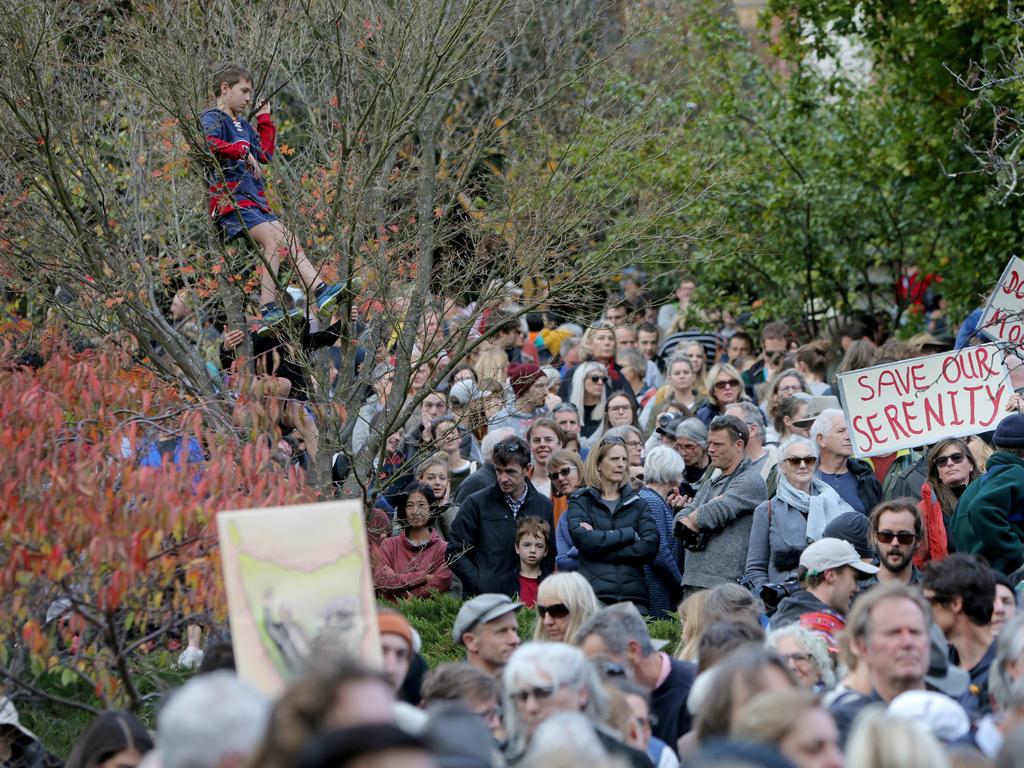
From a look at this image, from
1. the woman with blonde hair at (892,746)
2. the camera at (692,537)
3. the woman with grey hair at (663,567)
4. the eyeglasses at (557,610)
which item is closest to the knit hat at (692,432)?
the woman with grey hair at (663,567)

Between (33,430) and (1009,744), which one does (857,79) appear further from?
(1009,744)

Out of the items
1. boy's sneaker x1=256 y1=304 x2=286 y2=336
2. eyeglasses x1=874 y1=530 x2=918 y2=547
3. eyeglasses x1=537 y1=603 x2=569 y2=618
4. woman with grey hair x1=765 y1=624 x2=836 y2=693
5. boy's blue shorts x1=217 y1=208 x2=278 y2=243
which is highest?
boy's blue shorts x1=217 y1=208 x2=278 y2=243

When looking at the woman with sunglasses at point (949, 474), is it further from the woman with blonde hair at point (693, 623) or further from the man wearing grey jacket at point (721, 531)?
the woman with blonde hair at point (693, 623)

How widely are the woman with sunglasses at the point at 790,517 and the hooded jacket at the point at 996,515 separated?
31.7 inches

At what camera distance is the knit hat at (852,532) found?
9859 mm

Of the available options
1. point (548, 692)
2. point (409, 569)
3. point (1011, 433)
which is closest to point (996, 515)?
point (1011, 433)

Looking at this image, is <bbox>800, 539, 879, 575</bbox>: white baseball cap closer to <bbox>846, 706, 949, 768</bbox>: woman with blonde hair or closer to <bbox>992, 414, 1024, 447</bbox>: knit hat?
<bbox>992, 414, 1024, 447</bbox>: knit hat

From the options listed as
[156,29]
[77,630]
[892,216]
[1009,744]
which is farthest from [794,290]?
[1009,744]

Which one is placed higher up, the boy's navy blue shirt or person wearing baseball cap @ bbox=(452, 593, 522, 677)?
the boy's navy blue shirt

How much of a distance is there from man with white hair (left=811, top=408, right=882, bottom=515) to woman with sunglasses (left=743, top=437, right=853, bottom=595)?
1.44 ft

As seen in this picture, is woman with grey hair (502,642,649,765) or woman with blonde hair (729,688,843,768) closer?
woman with blonde hair (729,688,843,768)

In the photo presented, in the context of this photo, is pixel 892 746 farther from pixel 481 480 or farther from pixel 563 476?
pixel 481 480

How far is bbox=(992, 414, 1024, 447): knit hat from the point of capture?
1024 cm

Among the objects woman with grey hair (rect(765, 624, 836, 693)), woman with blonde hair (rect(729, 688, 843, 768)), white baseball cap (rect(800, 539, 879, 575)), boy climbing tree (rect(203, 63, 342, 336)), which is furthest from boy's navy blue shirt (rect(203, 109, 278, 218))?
woman with blonde hair (rect(729, 688, 843, 768))
